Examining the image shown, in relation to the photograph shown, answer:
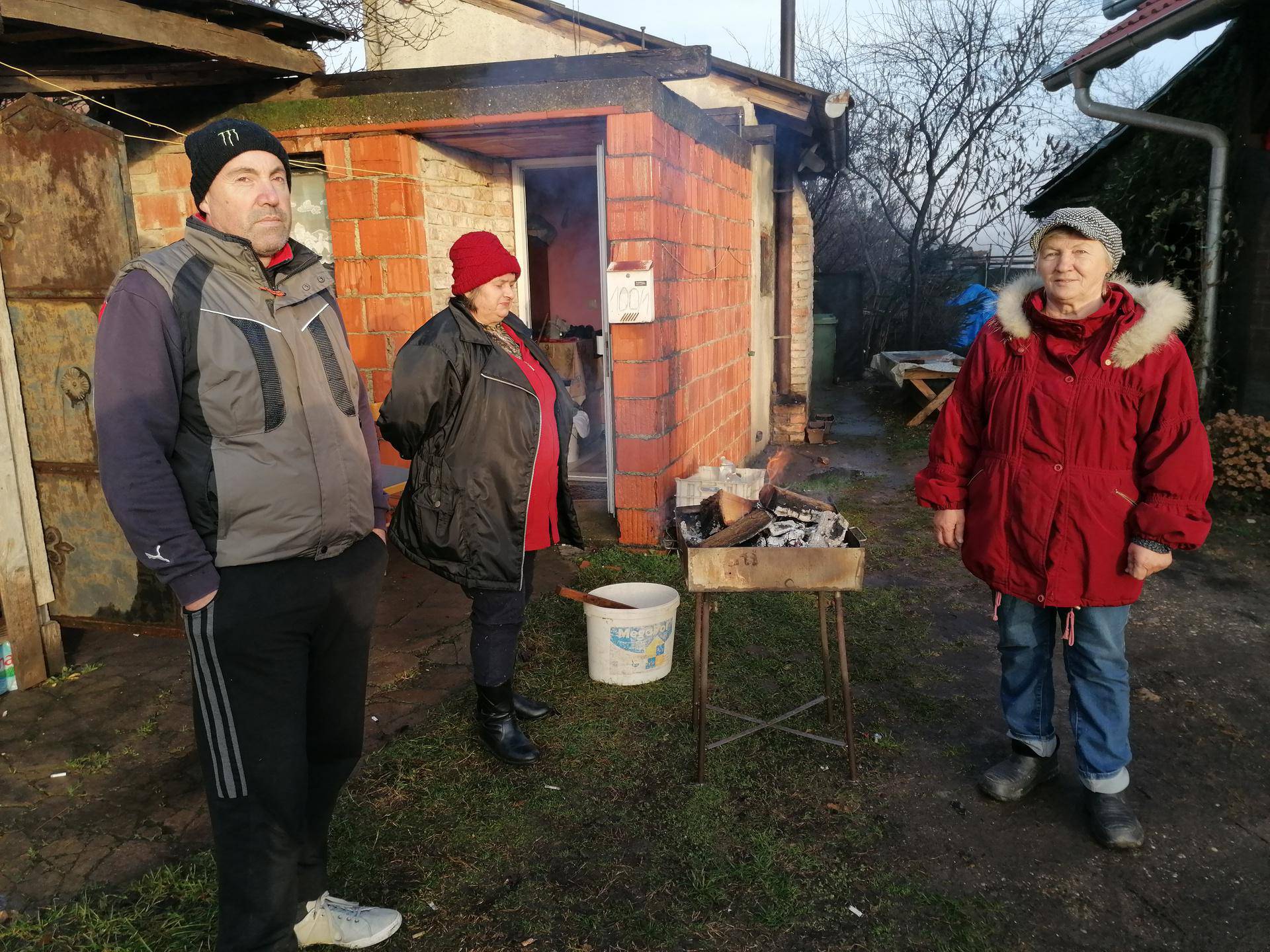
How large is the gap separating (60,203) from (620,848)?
11.8 ft

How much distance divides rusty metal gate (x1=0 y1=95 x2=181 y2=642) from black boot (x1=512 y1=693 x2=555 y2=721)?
5.50 ft

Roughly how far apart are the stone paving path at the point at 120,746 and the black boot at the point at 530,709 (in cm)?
→ 44

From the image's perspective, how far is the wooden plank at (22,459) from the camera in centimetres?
397

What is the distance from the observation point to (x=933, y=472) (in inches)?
127

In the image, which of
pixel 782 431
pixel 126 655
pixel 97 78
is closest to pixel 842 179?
pixel 782 431

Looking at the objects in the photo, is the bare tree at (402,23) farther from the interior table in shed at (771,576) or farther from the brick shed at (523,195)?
the interior table in shed at (771,576)

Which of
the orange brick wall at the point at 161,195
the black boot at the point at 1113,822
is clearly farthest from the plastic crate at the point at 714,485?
the orange brick wall at the point at 161,195

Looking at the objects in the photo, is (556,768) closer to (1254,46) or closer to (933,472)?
(933,472)

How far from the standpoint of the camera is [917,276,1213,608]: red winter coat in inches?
107

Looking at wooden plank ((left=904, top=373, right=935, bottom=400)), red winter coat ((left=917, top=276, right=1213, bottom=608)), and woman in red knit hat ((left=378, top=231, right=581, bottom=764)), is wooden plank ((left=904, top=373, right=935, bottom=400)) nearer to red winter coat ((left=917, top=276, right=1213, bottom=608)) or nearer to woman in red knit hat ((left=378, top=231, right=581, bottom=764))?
red winter coat ((left=917, top=276, right=1213, bottom=608))

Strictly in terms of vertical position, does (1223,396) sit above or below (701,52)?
below

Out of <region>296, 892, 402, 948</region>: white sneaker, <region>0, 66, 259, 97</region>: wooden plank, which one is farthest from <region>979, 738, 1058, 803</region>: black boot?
<region>0, 66, 259, 97</region>: wooden plank

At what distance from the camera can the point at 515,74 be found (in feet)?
18.4

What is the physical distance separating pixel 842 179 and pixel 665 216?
13.7 m
